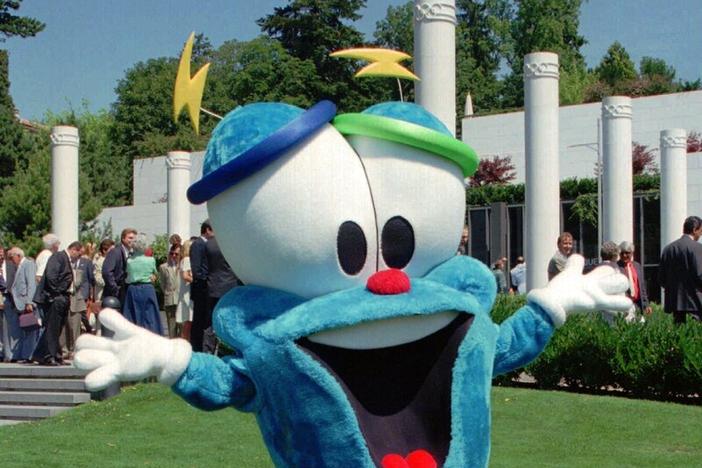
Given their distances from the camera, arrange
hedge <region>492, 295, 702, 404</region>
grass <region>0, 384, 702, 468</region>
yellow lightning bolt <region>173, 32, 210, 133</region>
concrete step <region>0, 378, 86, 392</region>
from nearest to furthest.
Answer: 1. yellow lightning bolt <region>173, 32, 210, 133</region>
2. grass <region>0, 384, 702, 468</region>
3. hedge <region>492, 295, 702, 404</region>
4. concrete step <region>0, 378, 86, 392</region>

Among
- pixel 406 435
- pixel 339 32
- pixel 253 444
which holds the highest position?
pixel 339 32

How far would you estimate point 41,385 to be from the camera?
13195 mm

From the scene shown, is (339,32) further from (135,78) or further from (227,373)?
(227,373)

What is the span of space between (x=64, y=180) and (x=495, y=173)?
55.3 feet

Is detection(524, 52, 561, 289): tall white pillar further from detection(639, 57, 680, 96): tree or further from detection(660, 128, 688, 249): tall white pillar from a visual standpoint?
detection(639, 57, 680, 96): tree

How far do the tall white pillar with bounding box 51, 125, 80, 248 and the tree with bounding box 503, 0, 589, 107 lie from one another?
147ft

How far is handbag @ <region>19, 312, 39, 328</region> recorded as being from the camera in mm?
14461

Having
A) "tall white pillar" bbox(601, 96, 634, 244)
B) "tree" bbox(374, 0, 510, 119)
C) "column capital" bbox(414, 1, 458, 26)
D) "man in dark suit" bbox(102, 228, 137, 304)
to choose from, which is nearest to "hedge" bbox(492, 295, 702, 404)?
"column capital" bbox(414, 1, 458, 26)

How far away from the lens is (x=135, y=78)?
68062 millimetres

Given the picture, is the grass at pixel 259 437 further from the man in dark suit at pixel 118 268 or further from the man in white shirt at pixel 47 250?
the man in white shirt at pixel 47 250

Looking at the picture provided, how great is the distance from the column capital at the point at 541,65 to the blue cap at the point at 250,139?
48.5 feet

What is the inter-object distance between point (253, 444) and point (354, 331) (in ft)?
18.9

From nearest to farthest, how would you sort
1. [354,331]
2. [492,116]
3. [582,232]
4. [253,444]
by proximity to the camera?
[354,331], [253,444], [582,232], [492,116]

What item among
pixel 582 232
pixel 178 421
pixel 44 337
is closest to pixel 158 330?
pixel 44 337
